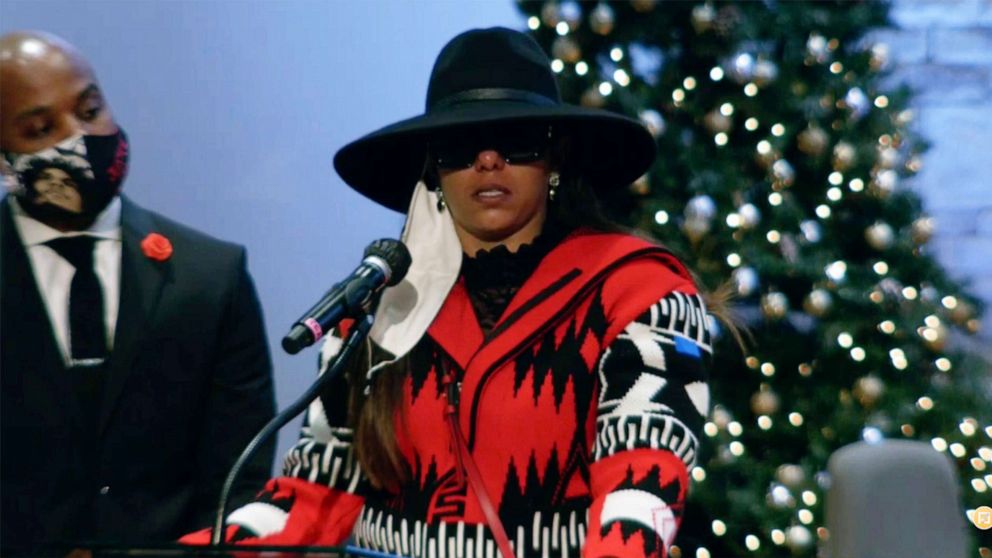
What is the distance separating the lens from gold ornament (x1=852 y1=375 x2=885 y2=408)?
351cm

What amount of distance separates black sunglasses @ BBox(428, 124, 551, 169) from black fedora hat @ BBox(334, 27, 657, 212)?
26 mm

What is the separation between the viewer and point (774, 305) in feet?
11.6

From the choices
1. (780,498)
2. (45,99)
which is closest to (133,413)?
(45,99)

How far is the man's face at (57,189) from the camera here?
2.29 meters

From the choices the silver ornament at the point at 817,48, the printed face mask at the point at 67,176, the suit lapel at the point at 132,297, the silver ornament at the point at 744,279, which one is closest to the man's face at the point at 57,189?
the printed face mask at the point at 67,176

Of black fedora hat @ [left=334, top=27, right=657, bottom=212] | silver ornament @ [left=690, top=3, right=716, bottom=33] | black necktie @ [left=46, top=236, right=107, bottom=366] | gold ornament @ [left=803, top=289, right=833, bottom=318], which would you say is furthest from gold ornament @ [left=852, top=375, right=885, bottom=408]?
black necktie @ [left=46, top=236, right=107, bottom=366]

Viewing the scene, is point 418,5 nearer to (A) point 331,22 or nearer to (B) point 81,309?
(A) point 331,22

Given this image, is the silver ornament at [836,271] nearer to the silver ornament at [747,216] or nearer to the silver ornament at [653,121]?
the silver ornament at [747,216]

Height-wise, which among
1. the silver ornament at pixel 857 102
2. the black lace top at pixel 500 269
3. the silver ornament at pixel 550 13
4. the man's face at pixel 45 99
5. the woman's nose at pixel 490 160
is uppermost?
the silver ornament at pixel 550 13

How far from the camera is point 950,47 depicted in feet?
13.5

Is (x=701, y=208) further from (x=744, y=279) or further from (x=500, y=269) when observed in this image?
(x=500, y=269)

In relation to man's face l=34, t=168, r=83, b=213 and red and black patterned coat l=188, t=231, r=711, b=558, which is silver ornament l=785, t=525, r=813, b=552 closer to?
red and black patterned coat l=188, t=231, r=711, b=558

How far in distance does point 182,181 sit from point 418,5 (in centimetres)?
69

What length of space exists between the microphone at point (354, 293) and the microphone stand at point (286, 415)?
26 mm
